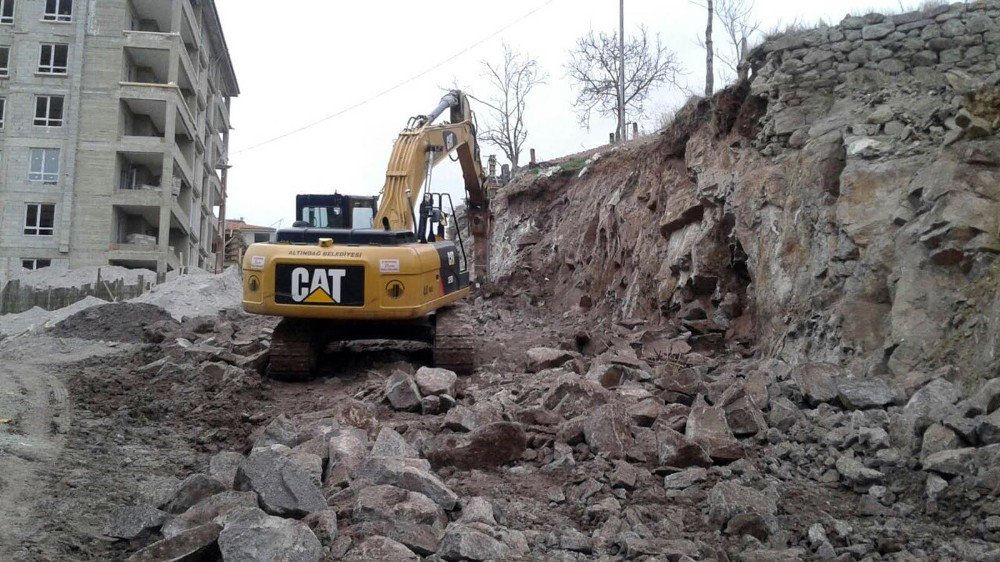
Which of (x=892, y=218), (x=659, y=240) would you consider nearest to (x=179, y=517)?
(x=892, y=218)

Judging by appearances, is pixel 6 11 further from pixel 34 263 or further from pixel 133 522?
pixel 133 522

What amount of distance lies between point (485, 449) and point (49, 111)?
3149cm

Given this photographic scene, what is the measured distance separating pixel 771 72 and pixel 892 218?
11.9ft

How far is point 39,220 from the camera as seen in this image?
102 feet

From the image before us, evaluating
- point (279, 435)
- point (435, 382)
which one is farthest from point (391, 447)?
point (435, 382)

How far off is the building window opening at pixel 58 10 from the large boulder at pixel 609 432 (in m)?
32.8

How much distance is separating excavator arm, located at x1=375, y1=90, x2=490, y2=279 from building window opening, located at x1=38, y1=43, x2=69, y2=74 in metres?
23.1

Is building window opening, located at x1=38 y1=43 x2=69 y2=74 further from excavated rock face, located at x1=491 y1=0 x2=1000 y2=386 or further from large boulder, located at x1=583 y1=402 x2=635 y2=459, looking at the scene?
large boulder, located at x1=583 y1=402 x2=635 y2=459

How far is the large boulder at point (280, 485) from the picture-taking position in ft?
15.9

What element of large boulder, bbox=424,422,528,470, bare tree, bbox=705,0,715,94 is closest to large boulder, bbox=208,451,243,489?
large boulder, bbox=424,422,528,470

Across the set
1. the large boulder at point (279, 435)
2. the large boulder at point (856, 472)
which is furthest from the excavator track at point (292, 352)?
the large boulder at point (856, 472)

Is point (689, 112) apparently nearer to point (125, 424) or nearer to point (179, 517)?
point (125, 424)

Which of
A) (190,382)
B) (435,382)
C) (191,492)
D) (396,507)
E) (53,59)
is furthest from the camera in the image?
(53,59)

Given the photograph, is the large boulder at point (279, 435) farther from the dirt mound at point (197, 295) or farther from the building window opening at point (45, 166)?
the building window opening at point (45, 166)
